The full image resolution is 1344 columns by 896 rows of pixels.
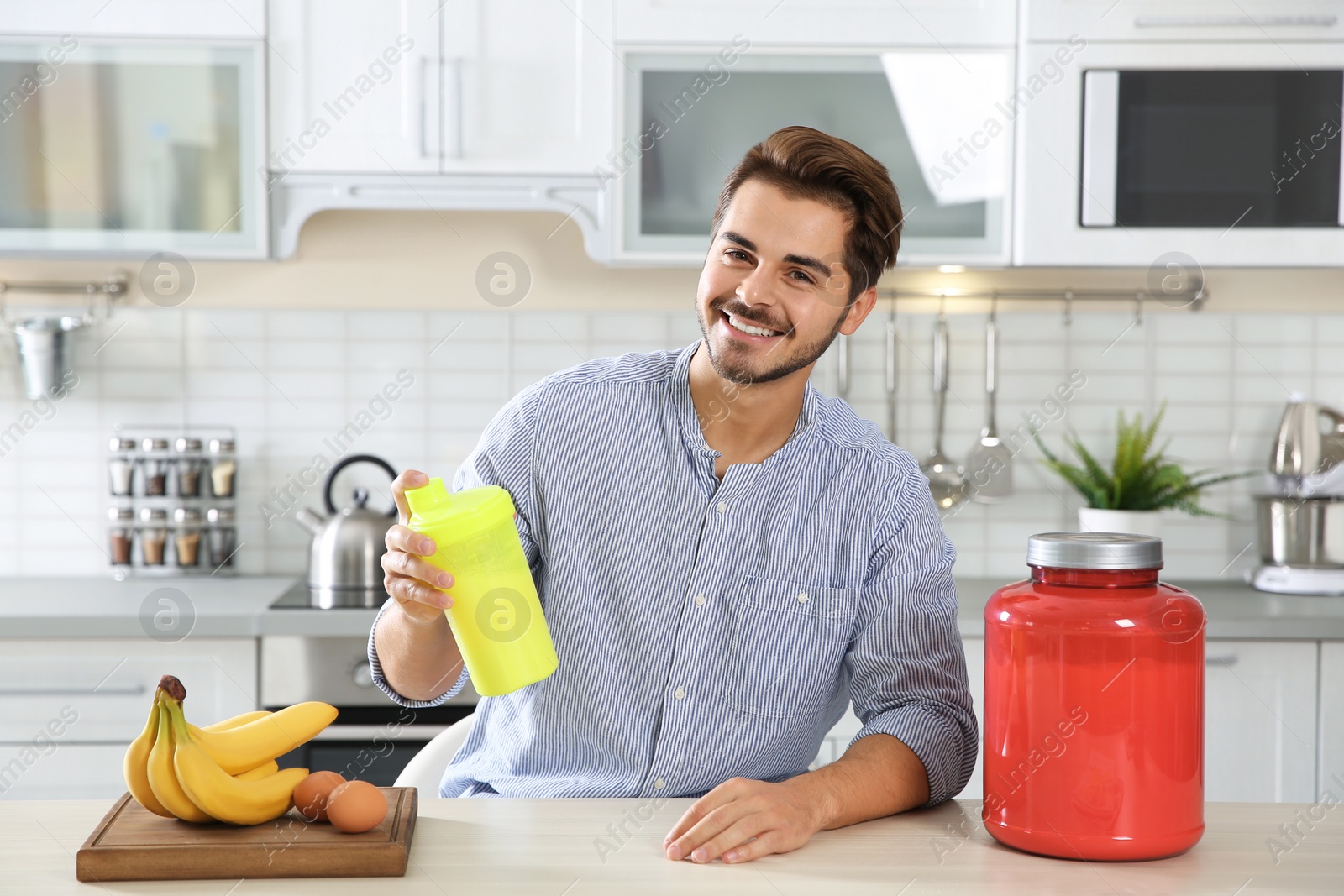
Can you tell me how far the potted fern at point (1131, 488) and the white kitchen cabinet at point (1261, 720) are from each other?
313 millimetres

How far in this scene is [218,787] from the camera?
0.89m

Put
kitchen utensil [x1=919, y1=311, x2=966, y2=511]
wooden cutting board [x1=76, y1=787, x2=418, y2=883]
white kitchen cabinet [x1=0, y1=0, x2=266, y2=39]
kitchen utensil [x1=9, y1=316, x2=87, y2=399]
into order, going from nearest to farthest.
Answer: wooden cutting board [x1=76, y1=787, x2=418, y2=883]
white kitchen cabinet [x1=0, y1=0, x2=266, y2=39]
kitchen utensil [x1=9, y1=316, x2=87, y2=399]
kitchen utensil [x1=919, y1=311, x2=966, y2=511]

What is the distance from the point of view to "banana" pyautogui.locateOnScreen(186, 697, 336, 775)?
913 mm

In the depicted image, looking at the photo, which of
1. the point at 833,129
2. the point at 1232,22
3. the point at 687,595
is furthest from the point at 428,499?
the point at 1232,22

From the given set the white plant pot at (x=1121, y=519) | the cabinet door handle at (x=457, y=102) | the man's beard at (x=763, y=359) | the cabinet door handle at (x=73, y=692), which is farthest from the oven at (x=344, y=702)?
the white plant pot at (x=1121, y=519)

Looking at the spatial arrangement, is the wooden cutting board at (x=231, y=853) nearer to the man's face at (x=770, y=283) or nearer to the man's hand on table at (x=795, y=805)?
the man's hand on table at (x=795, y=805)

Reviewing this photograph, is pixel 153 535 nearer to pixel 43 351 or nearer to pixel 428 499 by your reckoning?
pixel 43 351

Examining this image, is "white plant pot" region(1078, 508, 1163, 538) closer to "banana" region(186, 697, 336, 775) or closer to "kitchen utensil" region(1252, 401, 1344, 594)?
"kitchen utensil" region(1252, 401, 1344, 594)

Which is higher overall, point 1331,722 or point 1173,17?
point 1173,17

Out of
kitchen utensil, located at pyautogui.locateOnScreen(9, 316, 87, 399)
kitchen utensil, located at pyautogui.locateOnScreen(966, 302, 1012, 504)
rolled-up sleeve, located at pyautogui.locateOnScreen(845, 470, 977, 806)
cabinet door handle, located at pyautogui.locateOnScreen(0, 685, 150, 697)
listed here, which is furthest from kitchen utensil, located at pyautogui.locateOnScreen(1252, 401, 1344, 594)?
kitchen utensil, located at pyautogui.locateOnScreen(9, 316, 87, 399)

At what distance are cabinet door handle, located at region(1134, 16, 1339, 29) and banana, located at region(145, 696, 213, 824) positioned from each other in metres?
2.16

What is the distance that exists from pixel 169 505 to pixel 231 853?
1.86 metres

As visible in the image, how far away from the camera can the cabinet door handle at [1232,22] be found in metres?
2.29

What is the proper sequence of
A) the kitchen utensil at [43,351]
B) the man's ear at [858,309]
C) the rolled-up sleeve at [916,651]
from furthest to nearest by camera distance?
the kitchen utensil at [43,351] → the man's ear at [858,309] → the rolled-up sleeve at [916,651]
